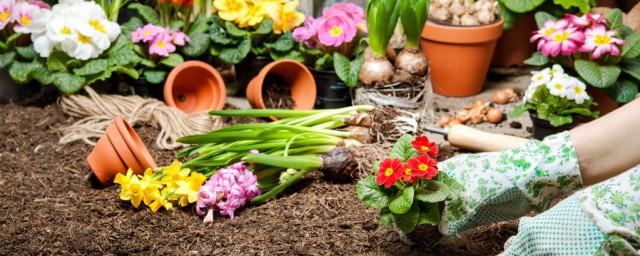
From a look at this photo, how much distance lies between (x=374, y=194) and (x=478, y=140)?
3.20 feet

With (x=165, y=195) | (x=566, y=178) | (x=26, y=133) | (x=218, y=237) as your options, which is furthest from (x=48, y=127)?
(x=566, y=178)

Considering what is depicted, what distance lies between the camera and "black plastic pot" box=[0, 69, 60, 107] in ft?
12.4

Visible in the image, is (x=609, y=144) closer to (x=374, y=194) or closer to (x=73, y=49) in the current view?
(x=374, y=194)

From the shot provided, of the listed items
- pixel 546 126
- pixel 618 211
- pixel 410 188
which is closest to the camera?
pixel 618 211

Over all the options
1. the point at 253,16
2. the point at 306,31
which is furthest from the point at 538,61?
the point at 253,16

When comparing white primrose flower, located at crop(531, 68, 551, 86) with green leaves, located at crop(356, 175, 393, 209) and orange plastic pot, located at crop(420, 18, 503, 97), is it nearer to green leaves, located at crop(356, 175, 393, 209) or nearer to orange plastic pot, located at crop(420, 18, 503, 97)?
orange plastic pot, located at crop(420, 18, 503, 97)

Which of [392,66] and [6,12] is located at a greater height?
[6,12]

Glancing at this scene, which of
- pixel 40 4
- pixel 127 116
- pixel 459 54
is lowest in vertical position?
pixel 459 54

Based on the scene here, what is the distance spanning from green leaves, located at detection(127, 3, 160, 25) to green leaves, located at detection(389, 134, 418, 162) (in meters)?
2.12

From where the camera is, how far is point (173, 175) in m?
2.61

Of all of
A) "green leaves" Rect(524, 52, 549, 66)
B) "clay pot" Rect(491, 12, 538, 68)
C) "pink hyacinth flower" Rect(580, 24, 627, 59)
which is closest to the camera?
"pink hyacinth flower" Rect(580, 24, 627, 59)

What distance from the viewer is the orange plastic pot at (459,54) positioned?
3.82 m

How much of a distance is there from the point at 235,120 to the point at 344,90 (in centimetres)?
60

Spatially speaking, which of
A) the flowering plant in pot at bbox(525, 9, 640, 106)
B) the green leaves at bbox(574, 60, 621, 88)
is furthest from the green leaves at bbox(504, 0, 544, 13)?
the green leaves at bbox(574, 60, 621, 88)
